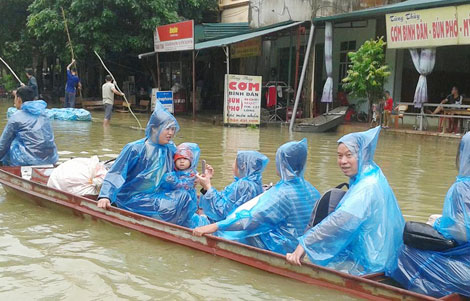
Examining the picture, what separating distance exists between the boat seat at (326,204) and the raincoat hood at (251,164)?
3.73ft

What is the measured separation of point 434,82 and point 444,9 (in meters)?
4.56

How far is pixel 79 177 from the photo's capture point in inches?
252

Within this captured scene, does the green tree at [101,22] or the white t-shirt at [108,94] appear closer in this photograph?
the white t-shirt at [108,94]

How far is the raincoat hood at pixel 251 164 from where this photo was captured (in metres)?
4.98

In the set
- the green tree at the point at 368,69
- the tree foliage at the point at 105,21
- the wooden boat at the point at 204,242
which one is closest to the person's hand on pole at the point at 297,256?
the wooden boat at the point at 204,242

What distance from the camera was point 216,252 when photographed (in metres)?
4.75

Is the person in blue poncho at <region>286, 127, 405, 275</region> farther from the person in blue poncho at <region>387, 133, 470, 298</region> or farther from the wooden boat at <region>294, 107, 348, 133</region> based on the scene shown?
the wooden boat at <region>294, 107, 348, 133</region>

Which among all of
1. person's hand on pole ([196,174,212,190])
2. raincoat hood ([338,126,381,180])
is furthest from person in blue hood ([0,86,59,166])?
raincoat hood ([338,126,381,180])

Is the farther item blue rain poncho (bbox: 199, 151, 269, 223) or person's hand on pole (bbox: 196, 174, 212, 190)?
person's hand on pole (bbox: 196, 174, 212, 190)

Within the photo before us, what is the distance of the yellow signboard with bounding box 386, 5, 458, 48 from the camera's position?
13.0m

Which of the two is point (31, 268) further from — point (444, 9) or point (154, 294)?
point (444, 9)

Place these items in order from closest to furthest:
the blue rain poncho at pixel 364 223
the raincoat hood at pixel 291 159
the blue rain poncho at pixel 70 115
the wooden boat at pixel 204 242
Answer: the blue rain poncho at pixel 364 223
the wooden boat at pixel 204 242
the raincoat hood at pixel 291 159
the blue rain poncho at pixel 70 115

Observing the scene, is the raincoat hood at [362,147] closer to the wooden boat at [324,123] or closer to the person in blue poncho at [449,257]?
the person in blue poncho at [449,257]

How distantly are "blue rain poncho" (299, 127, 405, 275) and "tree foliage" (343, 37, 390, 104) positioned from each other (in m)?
11.7
